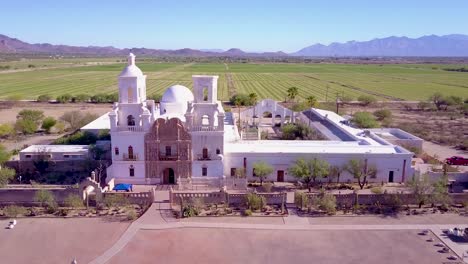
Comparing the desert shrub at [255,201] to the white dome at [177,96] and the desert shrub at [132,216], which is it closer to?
the desert shrub at [132,216]

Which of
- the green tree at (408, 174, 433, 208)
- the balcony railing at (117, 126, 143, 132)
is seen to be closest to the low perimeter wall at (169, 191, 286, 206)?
the balcony railing at (117, 126, 143, 132)

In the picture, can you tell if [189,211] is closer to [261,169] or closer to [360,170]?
[261,169]

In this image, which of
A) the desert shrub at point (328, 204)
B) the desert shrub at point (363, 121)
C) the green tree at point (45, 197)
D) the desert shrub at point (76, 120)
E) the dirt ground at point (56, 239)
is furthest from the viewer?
the desert shrub at point (76, 120)

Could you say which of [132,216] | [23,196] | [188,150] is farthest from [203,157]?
[23,196]

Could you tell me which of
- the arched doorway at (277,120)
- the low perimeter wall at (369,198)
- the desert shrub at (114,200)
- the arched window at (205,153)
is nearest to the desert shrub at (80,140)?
the arched window at (205,153)

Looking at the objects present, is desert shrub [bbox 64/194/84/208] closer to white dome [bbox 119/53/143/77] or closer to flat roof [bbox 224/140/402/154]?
white dome [bbox 119/53/143/77]

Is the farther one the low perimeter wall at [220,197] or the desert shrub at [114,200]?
the low perimeter wall at [220,197]
